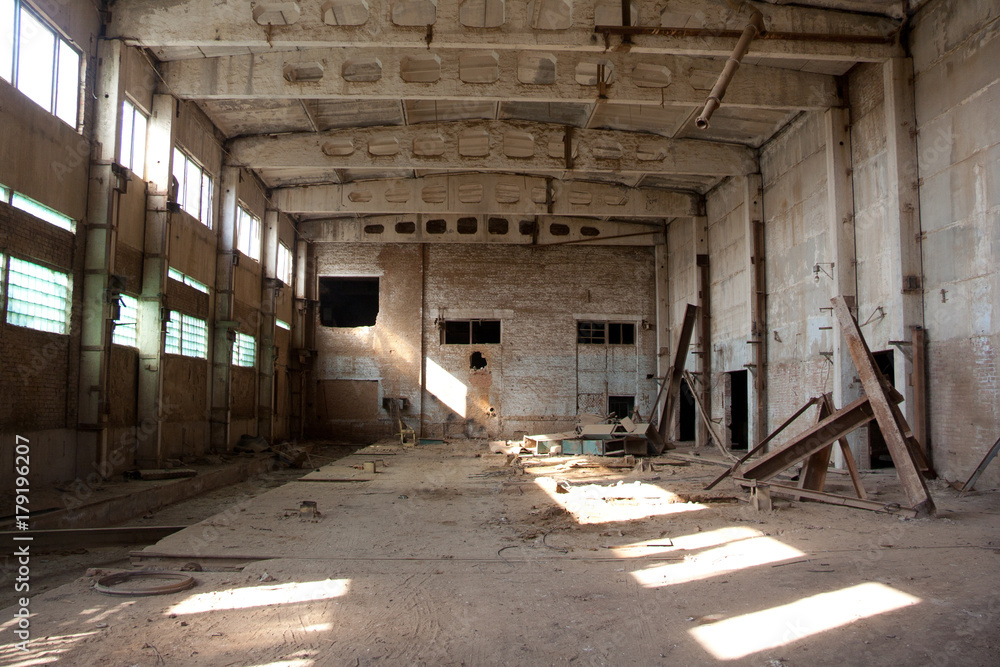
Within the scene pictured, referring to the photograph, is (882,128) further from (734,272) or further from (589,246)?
(589,246)

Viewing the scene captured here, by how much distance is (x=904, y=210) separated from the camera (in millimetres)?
11062

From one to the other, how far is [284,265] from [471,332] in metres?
6.46

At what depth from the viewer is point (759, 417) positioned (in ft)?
52.9

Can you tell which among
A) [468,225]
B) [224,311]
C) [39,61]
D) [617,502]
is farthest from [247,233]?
[617,502]

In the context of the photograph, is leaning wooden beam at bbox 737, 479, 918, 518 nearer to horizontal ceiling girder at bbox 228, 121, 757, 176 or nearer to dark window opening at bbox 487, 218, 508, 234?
horizontal ceiling girder at bbox 228, 121, 757, 176

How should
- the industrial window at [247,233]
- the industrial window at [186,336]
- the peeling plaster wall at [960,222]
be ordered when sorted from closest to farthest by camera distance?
the peeling plaster wall at [960,222], the industrial window at [186,336], the industrial window at [247,233]

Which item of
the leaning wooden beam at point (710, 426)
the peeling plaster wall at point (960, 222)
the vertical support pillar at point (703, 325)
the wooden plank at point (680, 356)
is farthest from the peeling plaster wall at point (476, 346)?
the peeling plaster wall at point (960, 222)

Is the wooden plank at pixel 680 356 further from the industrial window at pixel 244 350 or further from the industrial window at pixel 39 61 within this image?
the industrial window at pixel 39 61

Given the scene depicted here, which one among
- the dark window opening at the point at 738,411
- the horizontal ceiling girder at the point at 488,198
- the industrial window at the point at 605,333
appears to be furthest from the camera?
the industrial window at the point at 605,333

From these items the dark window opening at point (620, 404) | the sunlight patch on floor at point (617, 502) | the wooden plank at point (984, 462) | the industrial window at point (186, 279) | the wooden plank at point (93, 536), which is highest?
the industrial window at point (186, 279)

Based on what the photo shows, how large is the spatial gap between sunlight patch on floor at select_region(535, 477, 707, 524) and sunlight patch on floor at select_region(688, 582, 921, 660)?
355 cm

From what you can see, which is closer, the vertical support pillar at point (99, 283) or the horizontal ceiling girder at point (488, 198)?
the vertical support pillar at point (99, 283)

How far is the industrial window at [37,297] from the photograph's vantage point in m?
9.07

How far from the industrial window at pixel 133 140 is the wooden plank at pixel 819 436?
37.1ft
